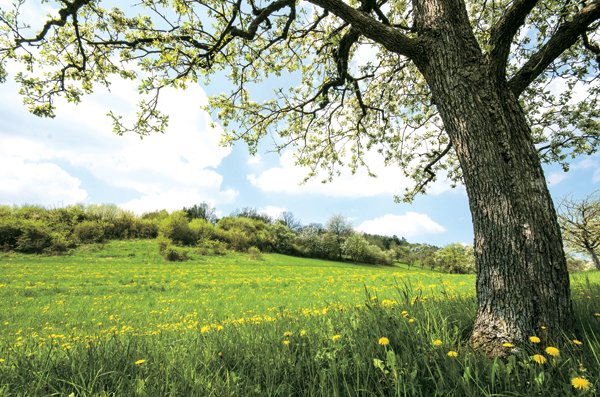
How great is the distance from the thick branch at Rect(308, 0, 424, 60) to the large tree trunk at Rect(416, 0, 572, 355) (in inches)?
7.7

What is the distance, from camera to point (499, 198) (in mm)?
2854

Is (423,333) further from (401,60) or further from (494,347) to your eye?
(401,60)

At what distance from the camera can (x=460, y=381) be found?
189 cm

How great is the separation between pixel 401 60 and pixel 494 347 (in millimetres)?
7615

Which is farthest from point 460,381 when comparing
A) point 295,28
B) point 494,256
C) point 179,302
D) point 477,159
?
point 179,302

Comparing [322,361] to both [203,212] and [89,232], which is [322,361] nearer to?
[89,232]

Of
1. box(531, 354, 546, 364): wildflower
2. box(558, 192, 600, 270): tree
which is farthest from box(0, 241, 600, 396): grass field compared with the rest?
box(558, 192, 600, 270): tree

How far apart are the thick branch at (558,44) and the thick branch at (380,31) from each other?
1221 millimetres

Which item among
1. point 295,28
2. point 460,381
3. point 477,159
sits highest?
point 295,28

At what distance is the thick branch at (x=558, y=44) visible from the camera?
125 inches

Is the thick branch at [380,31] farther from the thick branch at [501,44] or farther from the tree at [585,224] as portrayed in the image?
the tree at [585,224]

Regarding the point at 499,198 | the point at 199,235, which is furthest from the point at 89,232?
the point at 499,198

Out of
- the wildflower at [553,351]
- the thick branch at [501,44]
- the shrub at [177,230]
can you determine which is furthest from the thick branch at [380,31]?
the shrub at [177,230]

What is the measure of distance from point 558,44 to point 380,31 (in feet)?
6.50
